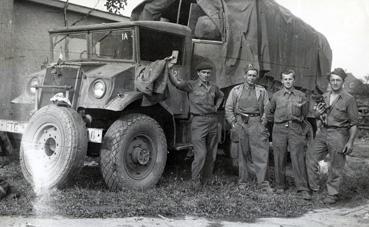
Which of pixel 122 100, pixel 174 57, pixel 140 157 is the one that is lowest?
pixel 140 157

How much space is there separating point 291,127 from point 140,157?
2163 mm

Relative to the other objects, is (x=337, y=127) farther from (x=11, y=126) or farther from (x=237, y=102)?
(x=11, y=126)

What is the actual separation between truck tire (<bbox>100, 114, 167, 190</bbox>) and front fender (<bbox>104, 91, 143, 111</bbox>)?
24cm

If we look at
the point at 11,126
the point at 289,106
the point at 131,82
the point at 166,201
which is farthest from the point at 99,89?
the point at 289,106

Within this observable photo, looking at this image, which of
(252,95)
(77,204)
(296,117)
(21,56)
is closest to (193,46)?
(252,95)

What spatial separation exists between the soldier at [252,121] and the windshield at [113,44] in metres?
1.69

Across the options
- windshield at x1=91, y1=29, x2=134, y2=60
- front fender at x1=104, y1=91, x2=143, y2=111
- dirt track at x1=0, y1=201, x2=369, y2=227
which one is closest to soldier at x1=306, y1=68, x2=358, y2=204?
dirt track at x1=0, y1=201, x2=369, y2=227

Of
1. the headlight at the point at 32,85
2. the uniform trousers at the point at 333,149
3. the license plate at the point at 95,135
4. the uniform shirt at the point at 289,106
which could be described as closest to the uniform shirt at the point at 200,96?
the uniform shirt at the point at 289,106

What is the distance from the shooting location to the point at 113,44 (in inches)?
279

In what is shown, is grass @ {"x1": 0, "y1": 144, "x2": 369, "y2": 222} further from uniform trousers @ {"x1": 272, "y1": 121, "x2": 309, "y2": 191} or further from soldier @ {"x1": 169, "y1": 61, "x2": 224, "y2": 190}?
soldier @ {"x1": 169, "y1": 61, "x2": 224, "y2": 190}

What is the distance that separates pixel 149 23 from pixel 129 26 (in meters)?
0.30

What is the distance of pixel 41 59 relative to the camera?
10836 millimetres

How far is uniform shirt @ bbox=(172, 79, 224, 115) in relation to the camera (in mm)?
6758

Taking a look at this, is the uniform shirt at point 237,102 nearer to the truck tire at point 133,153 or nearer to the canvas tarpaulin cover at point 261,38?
the canvas tarpaulin cover at point 261,38
